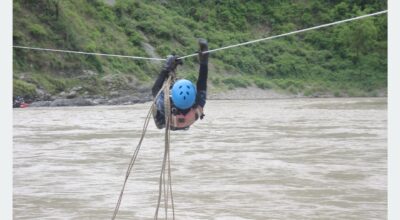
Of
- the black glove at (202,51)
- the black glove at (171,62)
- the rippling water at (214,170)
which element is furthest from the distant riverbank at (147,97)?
the black glove at (202,51)

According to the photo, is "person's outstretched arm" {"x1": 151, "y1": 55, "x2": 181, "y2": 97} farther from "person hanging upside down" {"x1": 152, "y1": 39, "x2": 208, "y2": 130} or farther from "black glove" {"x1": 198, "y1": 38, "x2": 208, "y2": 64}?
"black glove" {"x1": 198, "y1": 38, "x2": 208, "y2": 64}

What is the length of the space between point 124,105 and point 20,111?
5299 mm

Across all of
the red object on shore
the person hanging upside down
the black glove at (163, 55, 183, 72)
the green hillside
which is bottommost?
the red object on shore

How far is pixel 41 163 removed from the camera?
38.4 feet

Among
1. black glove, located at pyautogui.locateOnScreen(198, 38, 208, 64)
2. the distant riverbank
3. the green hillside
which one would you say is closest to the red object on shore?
the distant riverbank

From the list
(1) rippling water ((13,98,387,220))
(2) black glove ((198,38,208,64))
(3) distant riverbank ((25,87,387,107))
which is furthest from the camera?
(3) distant riverbank ((25,87,387,107))

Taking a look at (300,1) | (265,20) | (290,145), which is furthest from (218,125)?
(300,1)

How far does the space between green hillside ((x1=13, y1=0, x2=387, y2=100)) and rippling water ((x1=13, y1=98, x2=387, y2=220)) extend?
436 inches

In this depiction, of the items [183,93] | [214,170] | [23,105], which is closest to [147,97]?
[23,105]

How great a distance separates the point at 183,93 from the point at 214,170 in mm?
6618

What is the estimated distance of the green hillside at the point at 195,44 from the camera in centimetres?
3039

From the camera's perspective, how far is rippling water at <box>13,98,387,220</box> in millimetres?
7879

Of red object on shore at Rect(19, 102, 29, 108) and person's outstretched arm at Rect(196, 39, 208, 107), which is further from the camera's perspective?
red object on shore at Rect(19, 102, 29, 108)

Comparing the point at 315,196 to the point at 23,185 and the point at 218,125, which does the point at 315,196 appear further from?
the point at 218,125
